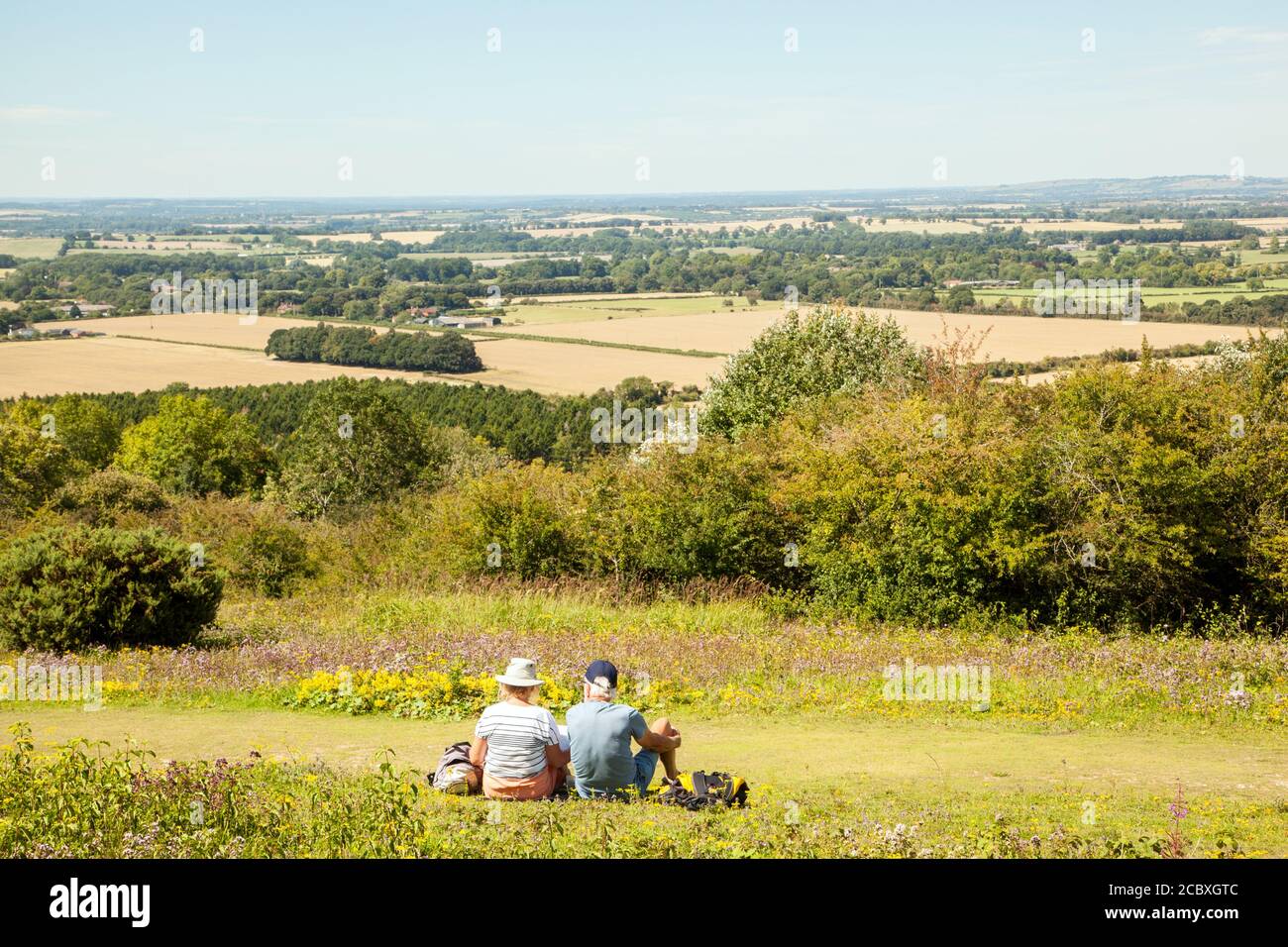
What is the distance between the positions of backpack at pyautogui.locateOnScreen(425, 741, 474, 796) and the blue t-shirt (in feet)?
3.01

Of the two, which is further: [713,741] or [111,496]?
[111,496]

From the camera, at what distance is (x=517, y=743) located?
9.04 meters

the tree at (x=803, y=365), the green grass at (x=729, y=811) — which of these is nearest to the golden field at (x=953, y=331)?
the tree at (x=803, y=365)

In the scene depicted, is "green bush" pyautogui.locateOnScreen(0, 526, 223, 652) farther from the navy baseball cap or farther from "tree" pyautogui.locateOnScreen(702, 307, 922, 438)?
"tree" pyautogui.locateOnScreen(702, 307, 922, 438)

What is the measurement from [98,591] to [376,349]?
312ft

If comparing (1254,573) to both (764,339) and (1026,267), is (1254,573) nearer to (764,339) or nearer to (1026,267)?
→ (764,339)

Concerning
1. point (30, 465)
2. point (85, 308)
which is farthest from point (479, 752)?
point (85, 308)

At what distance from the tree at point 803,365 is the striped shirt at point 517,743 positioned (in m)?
24.8

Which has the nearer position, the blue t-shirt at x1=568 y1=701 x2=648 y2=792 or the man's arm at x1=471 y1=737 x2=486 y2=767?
the blue t-shirt at x1=568 y1=701 x2=648 y2=792

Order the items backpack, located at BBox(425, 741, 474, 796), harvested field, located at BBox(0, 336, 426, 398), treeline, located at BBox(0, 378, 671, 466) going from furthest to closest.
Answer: harvested field, located at BBox(0, 336, 426, 398), treeline, located at BBox(0, 378, 671, 466), backpack, located at BBox(425, 741, 474, 796)

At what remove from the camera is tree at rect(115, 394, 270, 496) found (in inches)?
2731

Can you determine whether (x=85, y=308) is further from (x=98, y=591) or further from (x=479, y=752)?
(x=479, y=752)

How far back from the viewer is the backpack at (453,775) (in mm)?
9117

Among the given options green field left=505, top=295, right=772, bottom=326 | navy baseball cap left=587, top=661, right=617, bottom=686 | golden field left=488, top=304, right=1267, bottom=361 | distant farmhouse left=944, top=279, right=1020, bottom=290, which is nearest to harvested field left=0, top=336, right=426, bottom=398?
golden field left=488, top=304, right=1267, bottom=361
